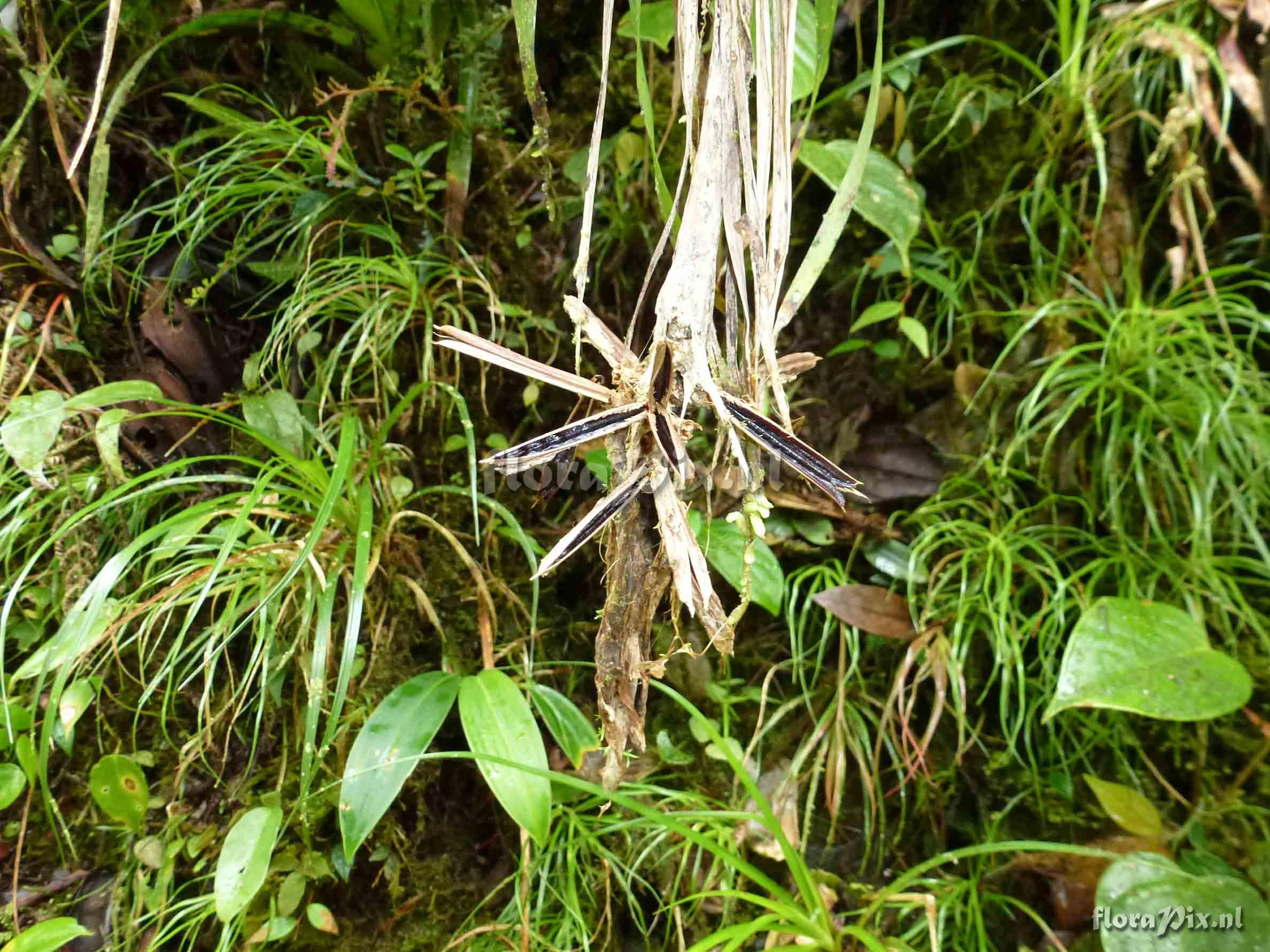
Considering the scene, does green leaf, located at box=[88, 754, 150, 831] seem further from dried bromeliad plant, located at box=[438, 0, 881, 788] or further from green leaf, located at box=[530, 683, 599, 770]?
dried bromeliad plant, located at box=[438, 0, 881, 788]

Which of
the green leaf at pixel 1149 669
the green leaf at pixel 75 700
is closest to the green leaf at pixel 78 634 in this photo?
the green leaf at pixel 75 700

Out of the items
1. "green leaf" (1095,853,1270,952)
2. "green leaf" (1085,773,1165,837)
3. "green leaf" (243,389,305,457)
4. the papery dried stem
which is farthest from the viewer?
"green leaf" (243,389,305,457)

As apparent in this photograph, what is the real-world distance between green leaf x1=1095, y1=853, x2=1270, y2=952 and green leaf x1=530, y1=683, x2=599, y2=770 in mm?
580

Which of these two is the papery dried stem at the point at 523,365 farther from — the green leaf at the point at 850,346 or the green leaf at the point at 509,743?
the green leaf at the point at 850,346

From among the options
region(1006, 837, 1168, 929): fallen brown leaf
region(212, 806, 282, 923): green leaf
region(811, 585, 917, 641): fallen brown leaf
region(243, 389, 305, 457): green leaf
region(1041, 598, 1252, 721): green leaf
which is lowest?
region(1006, 837, 1168, 929): fallen brown leaf

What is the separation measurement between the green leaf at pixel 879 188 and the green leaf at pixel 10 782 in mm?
1251

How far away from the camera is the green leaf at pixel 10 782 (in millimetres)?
833

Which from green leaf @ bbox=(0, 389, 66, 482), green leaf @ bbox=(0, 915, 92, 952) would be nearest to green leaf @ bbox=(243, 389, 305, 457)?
green leaf @ bbox=(0, 389, 66, 482)

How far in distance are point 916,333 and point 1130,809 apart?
0.64 metres

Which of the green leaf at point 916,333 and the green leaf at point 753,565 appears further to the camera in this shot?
the green leaf at point 916,333

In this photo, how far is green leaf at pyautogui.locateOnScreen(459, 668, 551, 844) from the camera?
28.0 inches

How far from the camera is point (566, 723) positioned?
2.75ft

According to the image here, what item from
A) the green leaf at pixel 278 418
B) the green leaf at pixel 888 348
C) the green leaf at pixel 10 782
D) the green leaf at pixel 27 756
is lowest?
the green leaf at pixel 10 782

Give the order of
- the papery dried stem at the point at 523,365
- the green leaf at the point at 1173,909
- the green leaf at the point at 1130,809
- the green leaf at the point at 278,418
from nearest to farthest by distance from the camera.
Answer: the papery dried stem at the point at 523,365 < the green leaf at the point at 1173,909 < the green leaf at the point at 1130,809 < the green leaf at the point at 278,418
